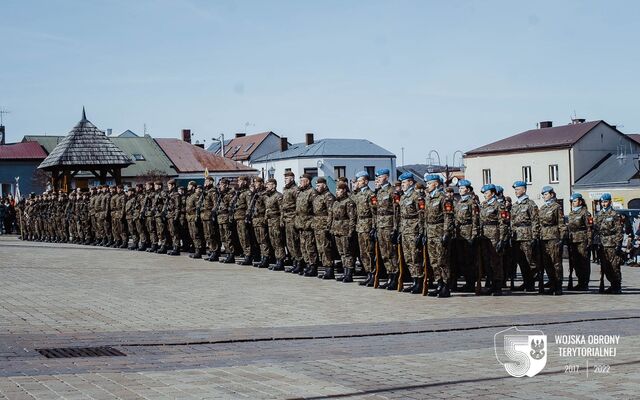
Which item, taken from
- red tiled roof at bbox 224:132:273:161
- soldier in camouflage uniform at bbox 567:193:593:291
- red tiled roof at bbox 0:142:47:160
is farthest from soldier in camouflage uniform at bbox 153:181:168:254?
red tiled roof at bbox 224:132:273:161

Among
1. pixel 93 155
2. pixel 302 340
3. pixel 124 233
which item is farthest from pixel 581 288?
pixel 93 155

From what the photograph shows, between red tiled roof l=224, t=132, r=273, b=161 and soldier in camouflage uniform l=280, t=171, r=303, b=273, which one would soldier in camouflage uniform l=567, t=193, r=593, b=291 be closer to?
soldier in camouflage uniform l=280, t=171, r=303, b=273

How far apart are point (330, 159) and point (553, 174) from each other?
24.9 metres

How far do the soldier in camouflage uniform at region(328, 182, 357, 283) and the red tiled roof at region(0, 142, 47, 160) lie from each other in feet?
189

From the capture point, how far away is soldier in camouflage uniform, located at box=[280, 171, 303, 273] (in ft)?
61.6

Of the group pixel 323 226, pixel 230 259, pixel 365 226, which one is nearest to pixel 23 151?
pixel 230 259

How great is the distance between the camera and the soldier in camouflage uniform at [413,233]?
601 inches

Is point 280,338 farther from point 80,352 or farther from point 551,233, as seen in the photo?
point 551,233

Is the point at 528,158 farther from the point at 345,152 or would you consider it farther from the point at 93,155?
the point at 93,155

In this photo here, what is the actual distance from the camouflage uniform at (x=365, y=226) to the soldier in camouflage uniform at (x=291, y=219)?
2.29 meters

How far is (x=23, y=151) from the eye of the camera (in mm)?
70562

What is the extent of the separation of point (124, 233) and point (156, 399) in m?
20.5

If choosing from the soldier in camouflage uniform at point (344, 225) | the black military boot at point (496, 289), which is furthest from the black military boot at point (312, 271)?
the black military boot at point (496, 289)

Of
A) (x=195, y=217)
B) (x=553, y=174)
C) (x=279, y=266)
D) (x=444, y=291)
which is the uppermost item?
(x=553, y=174)
